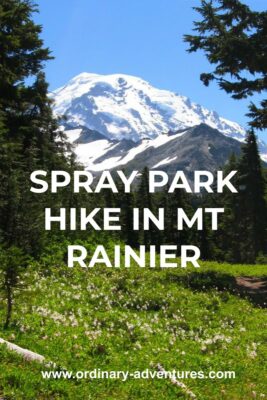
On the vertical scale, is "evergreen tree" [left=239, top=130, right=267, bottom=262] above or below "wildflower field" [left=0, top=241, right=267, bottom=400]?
above

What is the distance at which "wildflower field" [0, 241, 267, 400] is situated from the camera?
9.95 metres

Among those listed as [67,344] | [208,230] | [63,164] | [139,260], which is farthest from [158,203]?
[67,344]

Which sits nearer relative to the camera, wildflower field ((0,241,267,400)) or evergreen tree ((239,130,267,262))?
wildflower field ((0,241,267,400))

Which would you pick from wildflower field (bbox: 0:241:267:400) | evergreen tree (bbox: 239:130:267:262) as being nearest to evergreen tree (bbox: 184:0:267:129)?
wildflower field (bbox: 0:241:267:400)

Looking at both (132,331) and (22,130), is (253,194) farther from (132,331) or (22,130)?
(132,331)

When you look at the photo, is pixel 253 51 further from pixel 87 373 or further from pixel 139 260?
pixel 87 373

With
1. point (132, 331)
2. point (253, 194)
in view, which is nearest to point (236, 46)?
point (132, 331)

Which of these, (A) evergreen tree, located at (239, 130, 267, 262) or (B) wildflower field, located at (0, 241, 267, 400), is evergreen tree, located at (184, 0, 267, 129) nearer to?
(B) wildflower field, located at (0, 241, 267, 400)

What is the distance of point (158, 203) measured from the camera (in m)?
82.6

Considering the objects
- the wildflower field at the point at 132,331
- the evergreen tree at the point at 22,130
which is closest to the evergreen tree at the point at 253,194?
the evergreen tree at the point at 22,130

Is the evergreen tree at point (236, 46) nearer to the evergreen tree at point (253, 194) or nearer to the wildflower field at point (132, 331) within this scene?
the wildflower field at point (132, 331)

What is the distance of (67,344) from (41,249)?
37.0 ft

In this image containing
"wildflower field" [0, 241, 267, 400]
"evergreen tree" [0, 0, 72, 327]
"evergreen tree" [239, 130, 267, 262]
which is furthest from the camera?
"evergreen tree" [239, 130, 267, 262]

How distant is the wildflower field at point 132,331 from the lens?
32.6 ft
